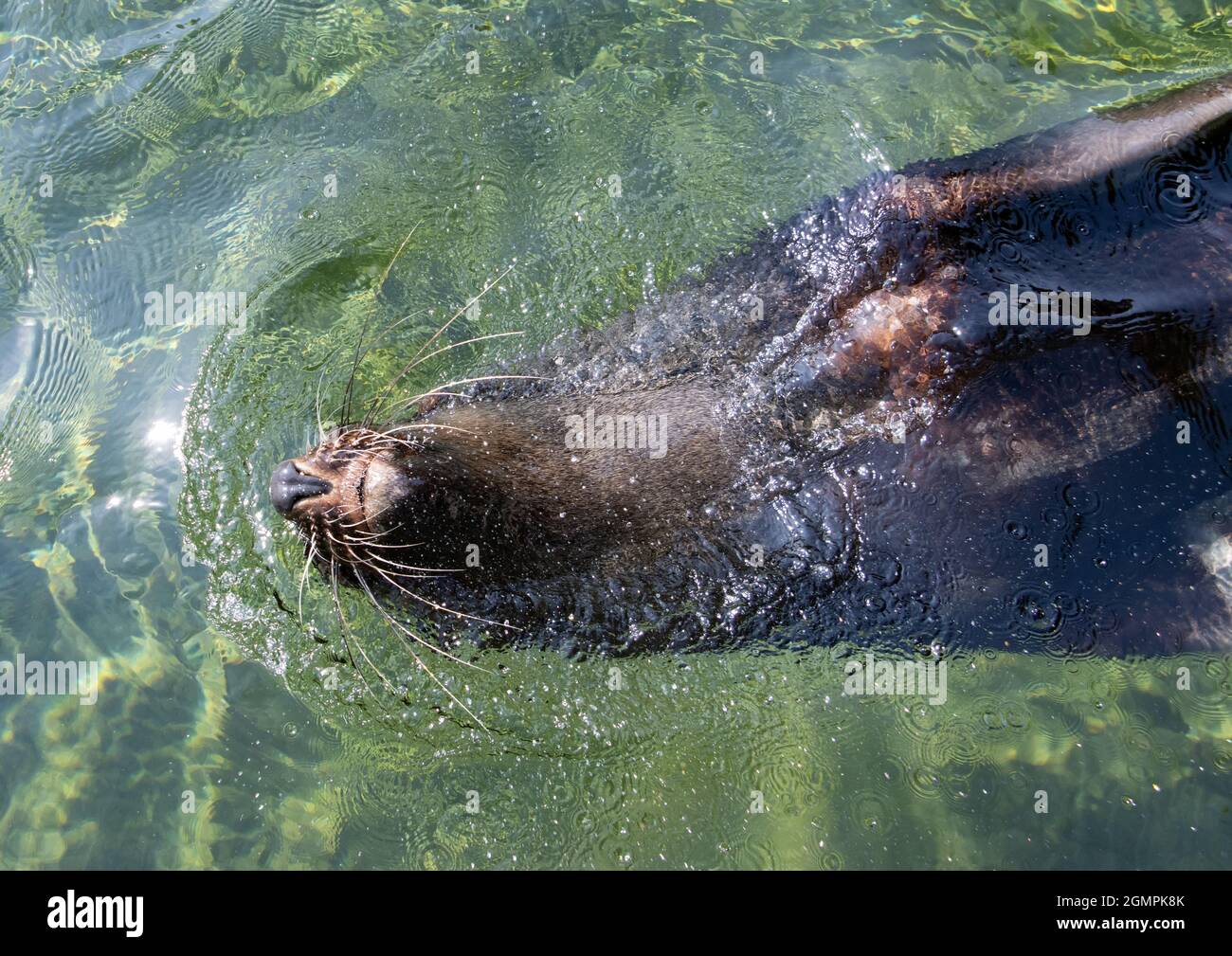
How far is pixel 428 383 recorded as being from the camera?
606 centimetres

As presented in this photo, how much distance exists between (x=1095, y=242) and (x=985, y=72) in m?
3.06

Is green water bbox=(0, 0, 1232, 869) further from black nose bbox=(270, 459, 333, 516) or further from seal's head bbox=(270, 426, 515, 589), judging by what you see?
black nose bbox=(270, 459, 333, 516)

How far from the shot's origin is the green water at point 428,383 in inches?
211

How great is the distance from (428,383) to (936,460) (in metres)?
2.98

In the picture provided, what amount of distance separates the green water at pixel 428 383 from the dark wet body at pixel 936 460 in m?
0.56

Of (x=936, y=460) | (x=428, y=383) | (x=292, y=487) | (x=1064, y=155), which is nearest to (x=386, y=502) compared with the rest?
(x=292, y=487)

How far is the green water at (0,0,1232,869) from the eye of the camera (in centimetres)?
535

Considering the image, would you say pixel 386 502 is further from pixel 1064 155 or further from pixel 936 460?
pixel 1064 155

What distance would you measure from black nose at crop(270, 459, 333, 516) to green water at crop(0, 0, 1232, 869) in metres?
1.42

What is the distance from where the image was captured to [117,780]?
5.66 m

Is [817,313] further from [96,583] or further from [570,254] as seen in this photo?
[96,583]

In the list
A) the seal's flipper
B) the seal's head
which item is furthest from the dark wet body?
the seal's head

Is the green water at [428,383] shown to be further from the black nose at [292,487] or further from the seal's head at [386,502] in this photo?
the black nose at [292,487]
